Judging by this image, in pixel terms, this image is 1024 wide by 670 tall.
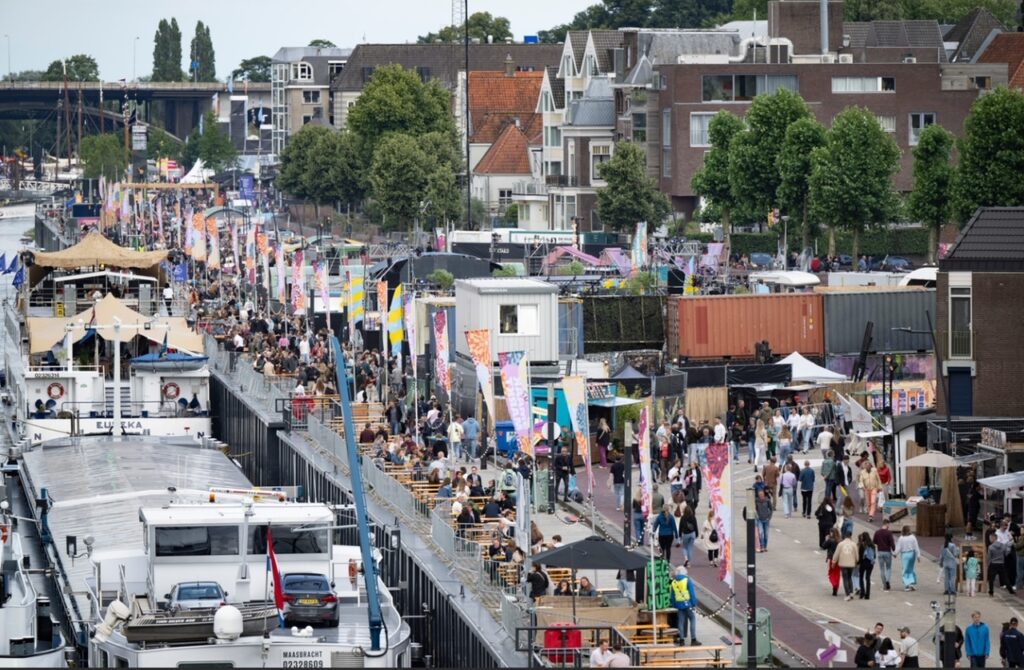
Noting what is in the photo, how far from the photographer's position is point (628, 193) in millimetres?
110000

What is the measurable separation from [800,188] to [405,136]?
4257 centimetres

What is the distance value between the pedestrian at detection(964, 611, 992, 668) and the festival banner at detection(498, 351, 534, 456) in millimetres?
12194

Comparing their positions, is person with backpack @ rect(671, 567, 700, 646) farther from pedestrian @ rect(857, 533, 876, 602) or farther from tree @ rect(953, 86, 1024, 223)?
tree @ rect(953, 86, 1024, 223)

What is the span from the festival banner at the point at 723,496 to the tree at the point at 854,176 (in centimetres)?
5773

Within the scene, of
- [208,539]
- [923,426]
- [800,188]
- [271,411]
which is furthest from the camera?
[800,188]

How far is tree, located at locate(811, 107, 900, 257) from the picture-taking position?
290 ft

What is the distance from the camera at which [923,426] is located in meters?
46.4

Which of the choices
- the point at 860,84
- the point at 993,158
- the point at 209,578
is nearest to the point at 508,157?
the point at 860,84

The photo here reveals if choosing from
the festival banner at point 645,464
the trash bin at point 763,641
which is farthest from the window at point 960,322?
the trash bin at point 763,641

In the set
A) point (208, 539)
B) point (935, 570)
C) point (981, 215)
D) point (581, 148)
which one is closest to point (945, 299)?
point (981, 215)

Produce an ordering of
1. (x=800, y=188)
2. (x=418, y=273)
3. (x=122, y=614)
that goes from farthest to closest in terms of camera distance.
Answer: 1. (x=800, y=188)
2. (x=418, y=273)
3. (x=122, y=614)

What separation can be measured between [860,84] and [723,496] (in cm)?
8242

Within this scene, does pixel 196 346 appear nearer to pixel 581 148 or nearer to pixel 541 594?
pixel 541 594

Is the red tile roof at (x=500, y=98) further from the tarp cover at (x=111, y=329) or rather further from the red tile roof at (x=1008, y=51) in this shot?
the tarp cover at (x=111, y=329)
